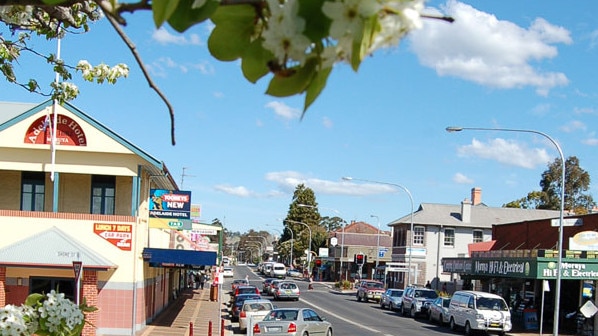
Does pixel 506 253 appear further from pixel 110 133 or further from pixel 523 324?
pixel 110 133

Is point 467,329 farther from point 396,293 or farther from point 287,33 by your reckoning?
point 287,33

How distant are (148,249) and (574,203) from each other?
2735 inches

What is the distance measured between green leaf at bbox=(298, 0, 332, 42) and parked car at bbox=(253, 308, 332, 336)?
83.8 feet

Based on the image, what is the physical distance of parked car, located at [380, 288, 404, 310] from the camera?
48.3 metres

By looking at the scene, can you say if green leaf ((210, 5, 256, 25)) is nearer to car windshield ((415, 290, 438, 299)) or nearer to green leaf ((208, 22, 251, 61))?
green leaf ((208, 22, 251, 61))

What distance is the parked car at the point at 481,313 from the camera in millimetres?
32812

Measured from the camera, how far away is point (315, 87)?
1900 millimetres

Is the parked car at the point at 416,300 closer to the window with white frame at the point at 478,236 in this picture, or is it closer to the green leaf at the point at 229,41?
the window with white frame at the point at 478,236

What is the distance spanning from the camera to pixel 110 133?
25.6m

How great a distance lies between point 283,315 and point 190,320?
851 cm

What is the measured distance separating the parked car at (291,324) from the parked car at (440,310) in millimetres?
11723

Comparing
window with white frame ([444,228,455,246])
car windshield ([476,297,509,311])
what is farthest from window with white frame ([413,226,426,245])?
car windshield ([476,297,509,311])

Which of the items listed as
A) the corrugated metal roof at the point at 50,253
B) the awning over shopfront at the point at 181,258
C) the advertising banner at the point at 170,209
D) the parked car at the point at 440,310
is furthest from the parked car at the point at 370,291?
the corrugated metal roof at the point at 50,253

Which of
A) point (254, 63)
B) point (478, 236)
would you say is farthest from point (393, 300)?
point (254, 63)
